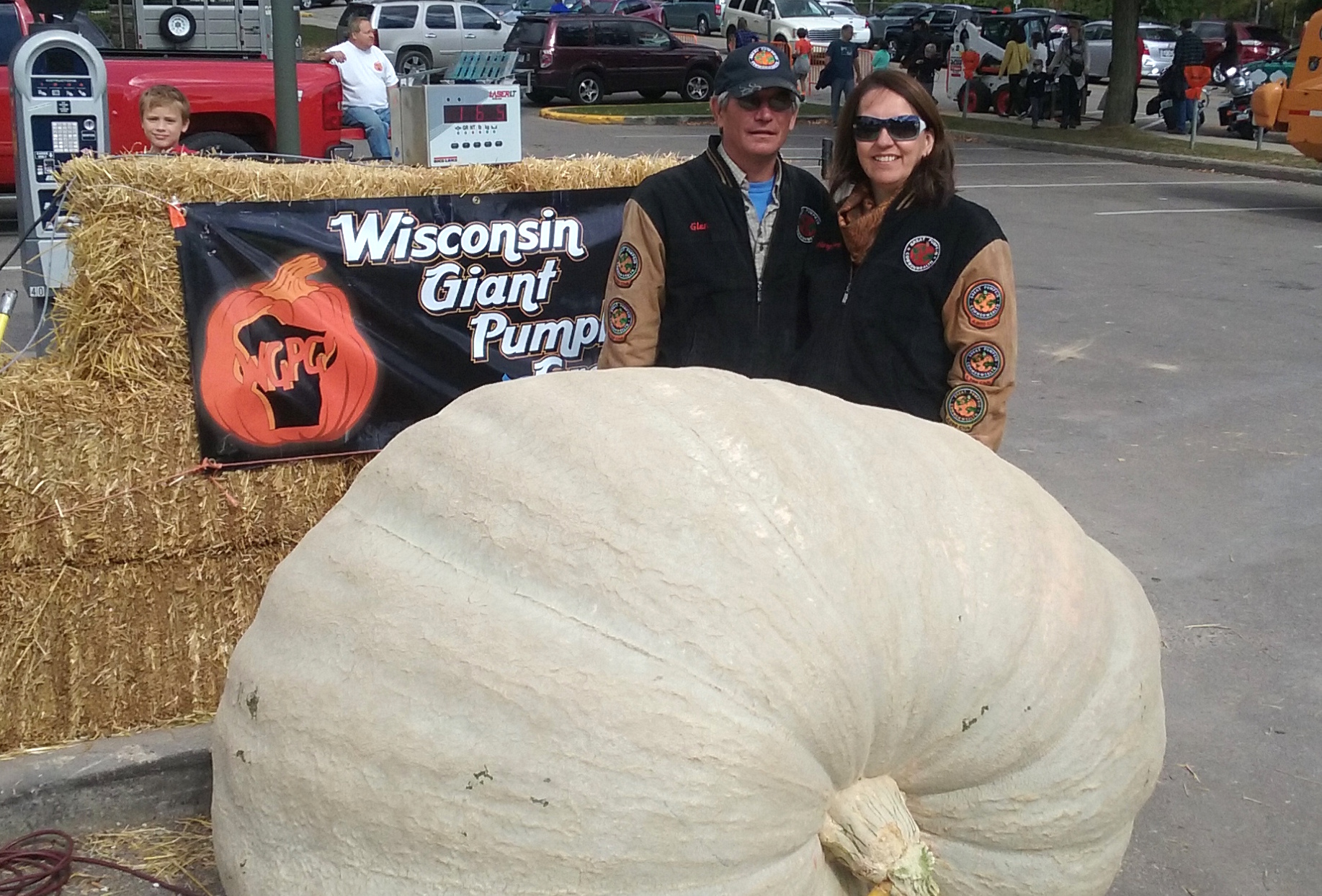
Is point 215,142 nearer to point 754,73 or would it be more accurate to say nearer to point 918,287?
point 754,73

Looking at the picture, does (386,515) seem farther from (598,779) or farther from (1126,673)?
(1126,673)

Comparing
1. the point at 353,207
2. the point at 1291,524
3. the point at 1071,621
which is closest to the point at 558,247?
the point at 353,207

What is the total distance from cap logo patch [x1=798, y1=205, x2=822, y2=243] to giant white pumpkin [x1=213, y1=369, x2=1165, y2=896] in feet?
3.19

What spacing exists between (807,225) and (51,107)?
163 inches

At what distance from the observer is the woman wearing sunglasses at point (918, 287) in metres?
2.93

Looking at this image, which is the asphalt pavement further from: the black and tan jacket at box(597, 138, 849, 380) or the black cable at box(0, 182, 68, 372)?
the black cable at box(0, 182, 68, 372)

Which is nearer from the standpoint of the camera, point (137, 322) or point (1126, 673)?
point (1126, 673)

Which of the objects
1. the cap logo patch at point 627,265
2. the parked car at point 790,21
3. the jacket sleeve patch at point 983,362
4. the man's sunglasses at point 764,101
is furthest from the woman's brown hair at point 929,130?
the parked car at point 790,21

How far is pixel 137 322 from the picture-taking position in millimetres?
3762

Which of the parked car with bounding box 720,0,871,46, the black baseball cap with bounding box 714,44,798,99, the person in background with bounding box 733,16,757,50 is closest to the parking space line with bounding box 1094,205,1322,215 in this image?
the person in background with bounding box 733,16,757,50

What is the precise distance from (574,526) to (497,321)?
250 cm

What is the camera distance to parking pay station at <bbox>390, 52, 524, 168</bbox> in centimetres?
446

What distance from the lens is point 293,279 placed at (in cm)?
403

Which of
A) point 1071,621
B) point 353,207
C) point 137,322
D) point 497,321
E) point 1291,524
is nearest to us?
point 1071,621
